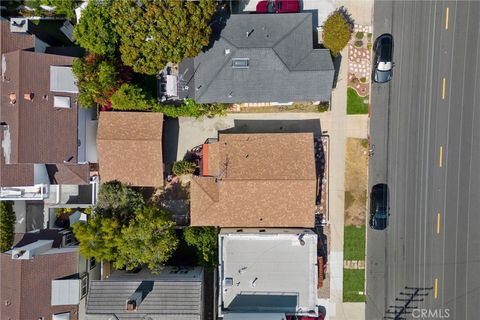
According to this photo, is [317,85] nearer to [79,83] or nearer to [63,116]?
[79,83]

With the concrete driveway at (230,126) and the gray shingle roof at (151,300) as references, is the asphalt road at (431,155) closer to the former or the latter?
the concrete driveway at (230,126)

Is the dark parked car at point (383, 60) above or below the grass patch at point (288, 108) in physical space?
above

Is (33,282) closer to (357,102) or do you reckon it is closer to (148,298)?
(148,298)

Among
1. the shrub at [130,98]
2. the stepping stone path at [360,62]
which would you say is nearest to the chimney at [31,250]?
the shrub at [130,98]

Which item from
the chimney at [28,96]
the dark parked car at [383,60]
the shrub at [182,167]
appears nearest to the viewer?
the chimney at [28,96]

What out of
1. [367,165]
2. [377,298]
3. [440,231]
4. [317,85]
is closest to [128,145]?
[317,85]
